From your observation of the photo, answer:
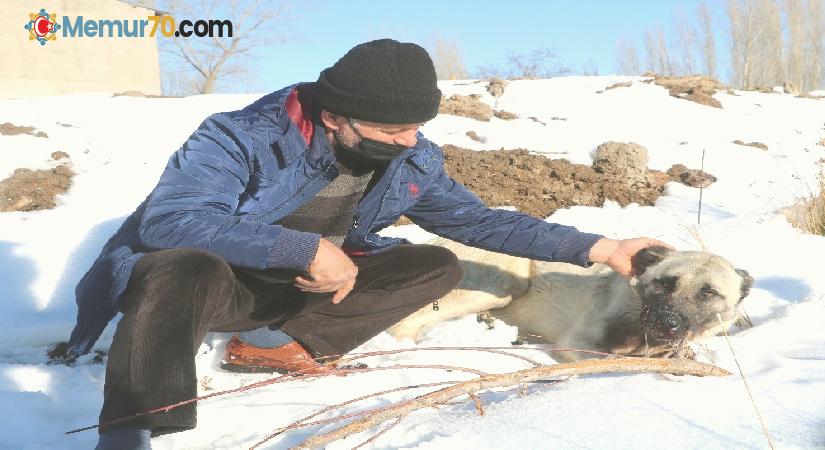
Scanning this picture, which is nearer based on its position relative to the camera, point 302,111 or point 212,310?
point 212,310

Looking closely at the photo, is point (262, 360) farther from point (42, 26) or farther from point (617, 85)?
point (42, 26)

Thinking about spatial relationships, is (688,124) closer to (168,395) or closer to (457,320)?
(457,320)

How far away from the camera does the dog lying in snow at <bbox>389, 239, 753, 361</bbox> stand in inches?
143

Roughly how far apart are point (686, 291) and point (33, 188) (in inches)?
217

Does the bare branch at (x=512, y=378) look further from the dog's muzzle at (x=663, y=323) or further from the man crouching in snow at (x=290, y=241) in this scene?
the dog's muzzle at (x=663, y=323)

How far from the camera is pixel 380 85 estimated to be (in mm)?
2854

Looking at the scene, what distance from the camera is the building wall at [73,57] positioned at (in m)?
19.3

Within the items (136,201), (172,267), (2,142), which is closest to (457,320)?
(172,267)

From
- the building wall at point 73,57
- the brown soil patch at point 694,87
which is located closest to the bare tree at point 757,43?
the brown soil patch at point 694,87

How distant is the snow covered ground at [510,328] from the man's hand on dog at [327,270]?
535mm

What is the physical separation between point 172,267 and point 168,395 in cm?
49

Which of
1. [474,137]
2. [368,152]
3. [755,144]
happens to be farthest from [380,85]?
[755,144]

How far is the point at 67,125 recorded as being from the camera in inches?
317

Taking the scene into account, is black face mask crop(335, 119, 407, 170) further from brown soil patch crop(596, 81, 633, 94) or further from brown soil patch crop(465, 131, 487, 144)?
brown soil patch crop(596, 81, 633, 94)
